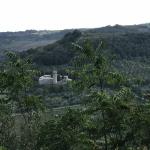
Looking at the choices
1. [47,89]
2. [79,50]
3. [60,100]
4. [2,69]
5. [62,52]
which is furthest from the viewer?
[62,52]

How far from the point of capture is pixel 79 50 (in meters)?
23.8

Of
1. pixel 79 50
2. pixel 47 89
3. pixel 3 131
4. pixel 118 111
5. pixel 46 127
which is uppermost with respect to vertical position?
pixel 79 50

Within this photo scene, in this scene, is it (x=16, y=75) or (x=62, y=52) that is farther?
(x=62, y=52)

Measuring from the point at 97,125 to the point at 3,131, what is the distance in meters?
11.1

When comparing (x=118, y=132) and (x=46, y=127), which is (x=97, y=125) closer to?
(x=118, y=132)

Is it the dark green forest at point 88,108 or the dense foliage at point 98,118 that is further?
the dark green forest at point 88,108

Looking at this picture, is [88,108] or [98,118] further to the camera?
[98,118]

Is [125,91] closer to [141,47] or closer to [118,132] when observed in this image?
[118,132]

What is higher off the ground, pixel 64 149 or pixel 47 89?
pixel 64 149

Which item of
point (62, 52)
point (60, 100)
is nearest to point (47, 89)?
point (60, 100)

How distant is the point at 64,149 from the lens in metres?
24.9

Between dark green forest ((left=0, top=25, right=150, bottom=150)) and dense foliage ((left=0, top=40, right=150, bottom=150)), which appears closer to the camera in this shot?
dense foliage ((left=0, top=40, right=150, bottom=150))

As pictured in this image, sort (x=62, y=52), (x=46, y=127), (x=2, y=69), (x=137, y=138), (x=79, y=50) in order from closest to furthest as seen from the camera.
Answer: (x=137, y=138) < (x=79, y=50) < (x=46, y=127) < (x=2, y=69) < (x=62, y=52)

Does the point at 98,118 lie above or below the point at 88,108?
below
